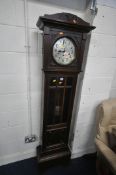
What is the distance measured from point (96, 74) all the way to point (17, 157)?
1547 mm

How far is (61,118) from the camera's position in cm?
156

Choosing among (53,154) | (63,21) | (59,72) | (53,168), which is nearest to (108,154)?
(53,154)

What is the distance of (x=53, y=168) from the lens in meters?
1.73

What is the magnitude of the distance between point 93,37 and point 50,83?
2.33 ft

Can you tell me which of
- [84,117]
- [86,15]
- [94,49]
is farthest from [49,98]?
[86,15]

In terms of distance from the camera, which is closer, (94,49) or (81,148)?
(94,49)

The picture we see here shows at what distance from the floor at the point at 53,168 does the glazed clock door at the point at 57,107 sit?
350mm

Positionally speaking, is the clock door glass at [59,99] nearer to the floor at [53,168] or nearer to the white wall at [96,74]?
the white wall at [96,74]

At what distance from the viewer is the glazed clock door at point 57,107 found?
1.36 metres

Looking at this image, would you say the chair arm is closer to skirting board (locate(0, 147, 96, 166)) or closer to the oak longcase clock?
the oak longcase clock

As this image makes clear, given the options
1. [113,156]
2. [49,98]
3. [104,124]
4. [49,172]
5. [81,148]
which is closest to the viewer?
[113,156]

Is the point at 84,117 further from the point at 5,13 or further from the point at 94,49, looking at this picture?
the point at 5,13

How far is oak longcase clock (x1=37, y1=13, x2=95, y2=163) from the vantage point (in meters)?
1.14

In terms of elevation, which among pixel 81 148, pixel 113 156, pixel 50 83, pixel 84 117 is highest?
pixel 50 83
